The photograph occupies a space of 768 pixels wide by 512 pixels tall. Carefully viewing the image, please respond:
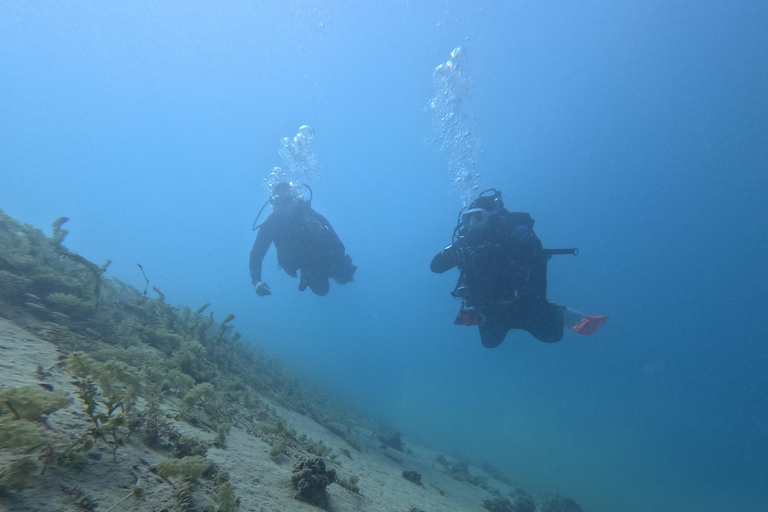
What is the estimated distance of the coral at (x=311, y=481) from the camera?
2389 millimetres

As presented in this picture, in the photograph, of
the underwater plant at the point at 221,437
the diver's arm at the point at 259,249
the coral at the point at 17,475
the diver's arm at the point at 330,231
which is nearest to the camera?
the coral at the point at 17,475

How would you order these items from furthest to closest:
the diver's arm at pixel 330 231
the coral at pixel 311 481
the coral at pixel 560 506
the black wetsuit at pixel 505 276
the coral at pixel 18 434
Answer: the diver's arm at pixel 330 231
the coral at pixel 560 506
the black wetsuit at pixel 505 276
the coral at pixel 311 481
the coral at pixel 18 434

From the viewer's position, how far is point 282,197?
31.5 feet

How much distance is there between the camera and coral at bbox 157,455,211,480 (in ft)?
5.44

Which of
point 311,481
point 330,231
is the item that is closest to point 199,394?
point 311,481

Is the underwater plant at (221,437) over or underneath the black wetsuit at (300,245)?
underneath

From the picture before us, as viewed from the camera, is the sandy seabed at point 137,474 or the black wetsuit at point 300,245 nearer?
the sandy seabed at point 137,474

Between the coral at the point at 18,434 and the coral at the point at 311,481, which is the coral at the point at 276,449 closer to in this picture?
the coral at the point at 311,481

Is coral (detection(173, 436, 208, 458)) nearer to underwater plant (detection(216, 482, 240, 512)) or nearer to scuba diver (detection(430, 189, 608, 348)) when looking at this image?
underwater plant (detection(216, 482, 240, 512))

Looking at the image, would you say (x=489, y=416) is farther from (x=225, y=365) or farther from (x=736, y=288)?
(x=736, y=288)

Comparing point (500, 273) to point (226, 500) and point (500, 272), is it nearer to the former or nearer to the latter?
point (500, 272)

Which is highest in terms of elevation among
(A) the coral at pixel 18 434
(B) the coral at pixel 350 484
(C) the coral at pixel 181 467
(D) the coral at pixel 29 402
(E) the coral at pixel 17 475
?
(D) the coral at pixel 29 402

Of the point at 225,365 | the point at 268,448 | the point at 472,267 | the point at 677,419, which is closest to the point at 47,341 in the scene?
the point at 268,448

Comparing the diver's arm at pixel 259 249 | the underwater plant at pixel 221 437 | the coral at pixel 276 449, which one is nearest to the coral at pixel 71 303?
the underwater plant at pixel 221 437
